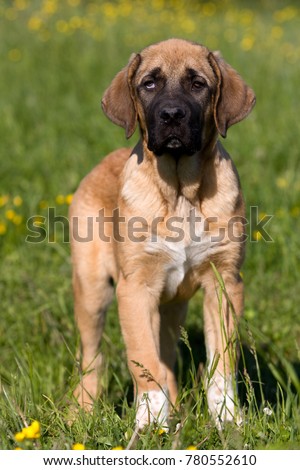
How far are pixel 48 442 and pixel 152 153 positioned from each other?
1675 mm

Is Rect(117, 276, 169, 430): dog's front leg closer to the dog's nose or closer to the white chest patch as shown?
the white chest patch

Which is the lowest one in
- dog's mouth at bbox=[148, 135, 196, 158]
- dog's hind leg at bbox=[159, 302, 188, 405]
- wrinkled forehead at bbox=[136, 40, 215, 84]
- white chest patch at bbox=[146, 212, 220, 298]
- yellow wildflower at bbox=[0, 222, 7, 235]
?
dog's hind leg at bbox=[159, 302, 188, 405]

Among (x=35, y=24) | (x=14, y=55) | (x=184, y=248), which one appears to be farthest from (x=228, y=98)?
(x=35, y=24)

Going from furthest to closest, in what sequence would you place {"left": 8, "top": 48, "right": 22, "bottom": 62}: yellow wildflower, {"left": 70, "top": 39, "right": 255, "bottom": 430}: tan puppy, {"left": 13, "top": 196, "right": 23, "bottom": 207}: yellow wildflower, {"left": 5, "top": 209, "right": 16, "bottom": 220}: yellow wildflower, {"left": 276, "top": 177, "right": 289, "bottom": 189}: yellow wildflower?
1. {"left": 8, "top": 48, "right": 22, "bottom": 62}: yellow wildflower
2. {"left": 276, "top": 177, "right": 289, "bottom": 189}: yellow wildflower
3. {"left": 13, "top": 196, "right": 23, "bottom": 207}: yellow wildflower
4. {"left": 5, "top": 209, "right": 16, "bottom": 220}: yellow wildflower
5. {"left": 70, "top": 39, "right": 255, "bottom": 430}: tan puppy

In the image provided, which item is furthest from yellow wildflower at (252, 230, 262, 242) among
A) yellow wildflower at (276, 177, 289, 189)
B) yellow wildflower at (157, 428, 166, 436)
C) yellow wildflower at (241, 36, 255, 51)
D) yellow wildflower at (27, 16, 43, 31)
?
yellow wildflower at (27, 16, 43, 31)

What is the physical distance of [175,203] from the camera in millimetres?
4355

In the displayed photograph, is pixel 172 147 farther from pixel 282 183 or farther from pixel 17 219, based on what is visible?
pixel 282 183

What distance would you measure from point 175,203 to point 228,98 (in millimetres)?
628

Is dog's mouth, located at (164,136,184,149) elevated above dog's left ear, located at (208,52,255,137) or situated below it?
below

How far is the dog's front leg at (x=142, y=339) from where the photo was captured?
4109 millimetres

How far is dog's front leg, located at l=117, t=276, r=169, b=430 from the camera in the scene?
13.5 ft

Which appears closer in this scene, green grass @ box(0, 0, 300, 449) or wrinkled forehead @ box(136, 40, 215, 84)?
green grass @ box(0, 0, 300, 449)

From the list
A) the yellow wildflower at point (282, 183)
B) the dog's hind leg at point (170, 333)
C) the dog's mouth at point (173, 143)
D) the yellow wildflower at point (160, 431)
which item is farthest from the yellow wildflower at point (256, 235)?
the yellow wildflower at point (160, 431)

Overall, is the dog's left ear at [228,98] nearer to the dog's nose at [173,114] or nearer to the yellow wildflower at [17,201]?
the dog's nose at [173,114]
